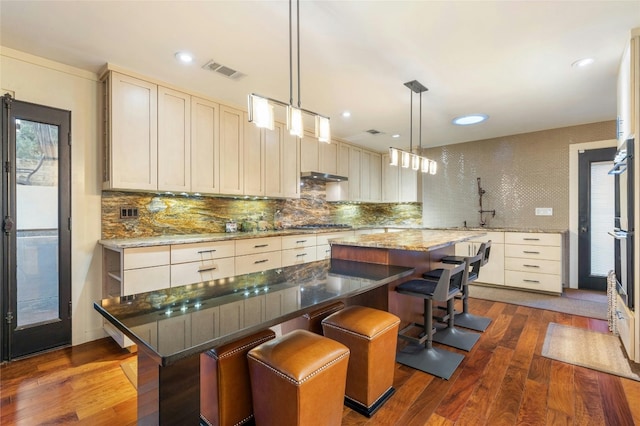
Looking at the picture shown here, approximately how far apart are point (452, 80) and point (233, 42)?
206 cm

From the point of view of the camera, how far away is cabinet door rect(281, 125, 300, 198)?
4.31m

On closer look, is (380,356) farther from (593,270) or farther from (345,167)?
(593,270)

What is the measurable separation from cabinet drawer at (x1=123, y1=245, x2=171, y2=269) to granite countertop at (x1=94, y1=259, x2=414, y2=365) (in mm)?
1346

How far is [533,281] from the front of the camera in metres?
4.23

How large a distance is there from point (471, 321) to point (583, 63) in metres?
2.57

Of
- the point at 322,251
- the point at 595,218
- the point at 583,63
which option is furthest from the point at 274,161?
the point at 595,218

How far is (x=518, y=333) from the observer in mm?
2893

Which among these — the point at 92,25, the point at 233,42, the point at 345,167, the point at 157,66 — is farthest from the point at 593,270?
the point at 92,25

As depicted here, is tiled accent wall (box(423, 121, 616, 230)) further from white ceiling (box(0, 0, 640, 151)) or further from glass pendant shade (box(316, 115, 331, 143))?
glass pendant shade (box(316, 115, 331, 143))

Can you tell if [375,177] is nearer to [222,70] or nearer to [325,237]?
[325,237]

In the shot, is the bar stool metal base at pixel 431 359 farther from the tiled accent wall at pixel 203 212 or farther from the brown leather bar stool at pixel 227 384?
the tiled accent wall at pixel 203 212

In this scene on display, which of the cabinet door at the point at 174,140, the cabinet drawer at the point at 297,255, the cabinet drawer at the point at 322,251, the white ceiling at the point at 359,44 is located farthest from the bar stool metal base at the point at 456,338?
the cabinet door at the point at 174,140

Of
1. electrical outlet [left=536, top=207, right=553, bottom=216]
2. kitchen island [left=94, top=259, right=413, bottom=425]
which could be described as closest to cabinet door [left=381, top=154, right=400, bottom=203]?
electrical outlet [left=536, top=207, right=553, bottom=216]

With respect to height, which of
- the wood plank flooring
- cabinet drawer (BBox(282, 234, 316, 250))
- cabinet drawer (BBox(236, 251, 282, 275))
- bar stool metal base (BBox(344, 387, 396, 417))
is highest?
cabinet drawer (BBox(282, 234, 316, 250))
